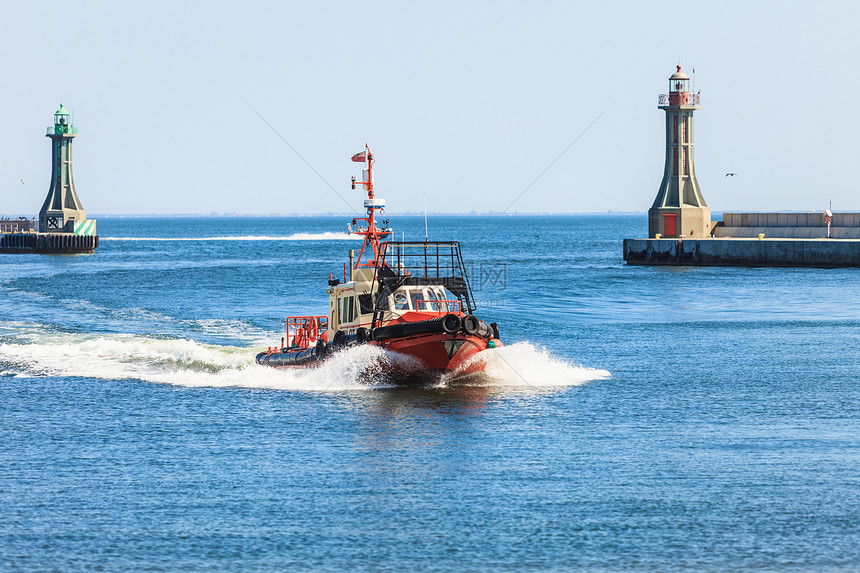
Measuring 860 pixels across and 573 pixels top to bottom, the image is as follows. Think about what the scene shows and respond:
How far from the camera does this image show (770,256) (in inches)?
3182

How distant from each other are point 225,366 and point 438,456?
595 inches

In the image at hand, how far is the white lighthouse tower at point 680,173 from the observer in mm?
85625

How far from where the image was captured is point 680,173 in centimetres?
8612

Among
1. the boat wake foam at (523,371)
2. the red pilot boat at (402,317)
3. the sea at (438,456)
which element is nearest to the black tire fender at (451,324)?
the red pilot boat at (402,317)

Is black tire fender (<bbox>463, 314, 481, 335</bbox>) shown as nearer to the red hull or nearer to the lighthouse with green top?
the red hull

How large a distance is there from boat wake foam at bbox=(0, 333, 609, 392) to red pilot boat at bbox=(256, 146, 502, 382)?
35 cm

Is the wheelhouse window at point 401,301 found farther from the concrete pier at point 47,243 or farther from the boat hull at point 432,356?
the concrete pier at point 47,243

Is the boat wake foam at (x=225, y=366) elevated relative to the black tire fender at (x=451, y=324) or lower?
lower

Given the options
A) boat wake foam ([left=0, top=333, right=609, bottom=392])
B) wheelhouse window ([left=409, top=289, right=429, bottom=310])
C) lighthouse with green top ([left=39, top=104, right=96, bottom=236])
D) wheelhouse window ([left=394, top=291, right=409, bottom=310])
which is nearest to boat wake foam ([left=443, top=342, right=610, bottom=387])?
boat wake foam ([left=0, top=333, right=609, bottom=392])

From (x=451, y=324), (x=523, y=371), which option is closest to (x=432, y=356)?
(x=451, y=324)

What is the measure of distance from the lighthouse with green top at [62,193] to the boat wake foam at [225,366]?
85737mm

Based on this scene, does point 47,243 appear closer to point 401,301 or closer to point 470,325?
point 401,301

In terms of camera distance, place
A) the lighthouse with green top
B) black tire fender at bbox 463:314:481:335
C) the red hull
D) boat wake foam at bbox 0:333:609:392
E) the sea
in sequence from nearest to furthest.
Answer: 1. the sea
2. black tire fender at bbox 463:314:481:335
3. the red hull
4. boat wake foam at bbox 0:333:609:392
5. the lighthouse with green top

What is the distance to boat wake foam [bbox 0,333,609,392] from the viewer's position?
2883 centimetres
